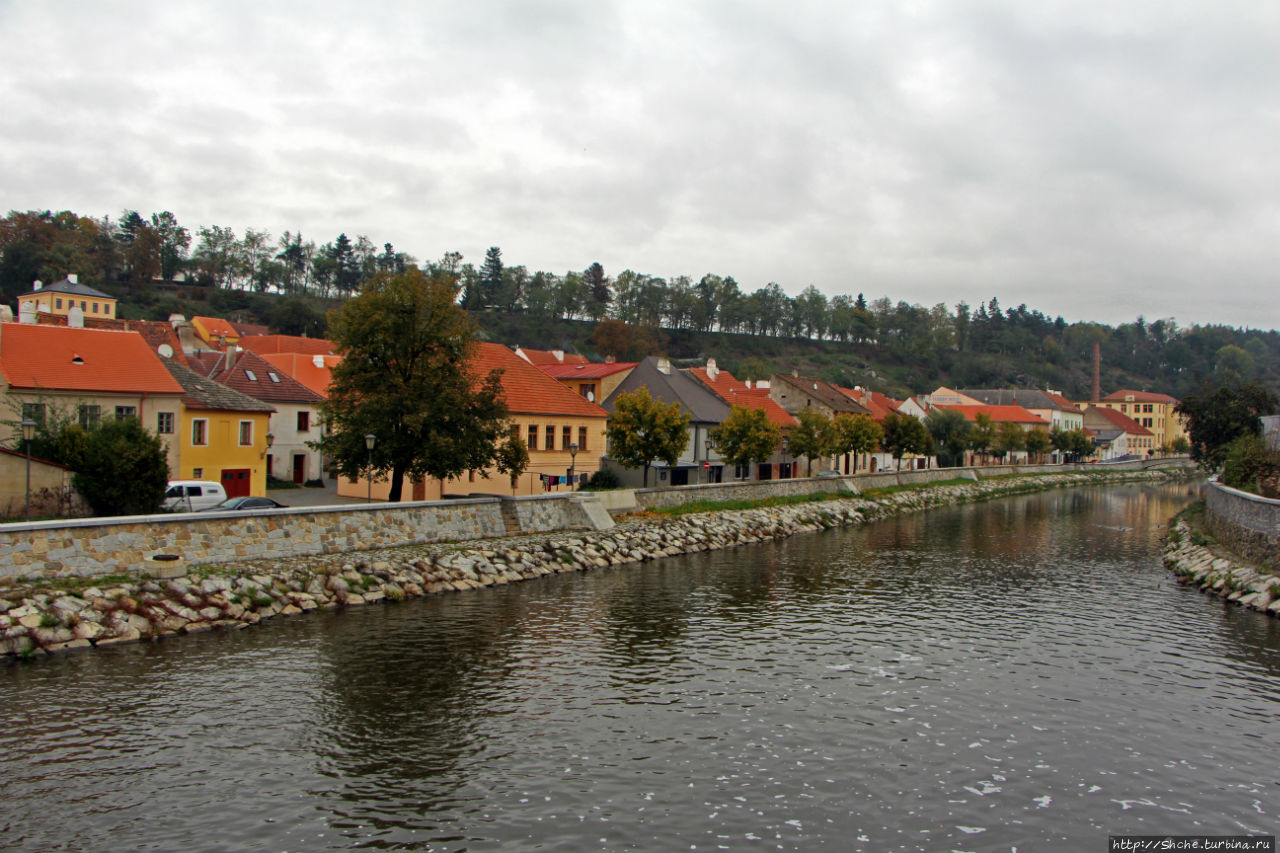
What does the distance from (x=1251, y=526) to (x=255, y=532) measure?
36.2m

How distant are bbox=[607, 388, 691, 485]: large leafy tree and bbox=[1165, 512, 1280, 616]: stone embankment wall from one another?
76.8 feet

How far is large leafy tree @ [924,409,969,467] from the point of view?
92.1 meters

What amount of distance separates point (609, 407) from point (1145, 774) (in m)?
48.6

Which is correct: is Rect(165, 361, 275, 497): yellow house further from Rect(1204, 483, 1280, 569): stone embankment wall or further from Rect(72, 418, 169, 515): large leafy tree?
Rect(1204, 483, 1280, 569): stone embankment wall

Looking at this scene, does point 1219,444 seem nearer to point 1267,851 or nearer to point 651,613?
point 651,613

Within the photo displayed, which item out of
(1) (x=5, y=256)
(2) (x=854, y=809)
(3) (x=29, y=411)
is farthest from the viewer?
(1) (x=5, y=256)

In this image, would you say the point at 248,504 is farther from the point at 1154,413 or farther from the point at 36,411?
the point at 1154,413

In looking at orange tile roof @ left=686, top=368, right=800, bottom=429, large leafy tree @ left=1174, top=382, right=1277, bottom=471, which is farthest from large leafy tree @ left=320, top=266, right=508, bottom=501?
large leafy tree @ left=1174, top=382, right=1277, bottom=471

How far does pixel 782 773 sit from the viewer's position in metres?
14.6

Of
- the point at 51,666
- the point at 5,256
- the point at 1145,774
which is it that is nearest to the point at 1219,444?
the point at 1145,774

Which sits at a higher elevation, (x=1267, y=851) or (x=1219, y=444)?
(x=1219, y=444)

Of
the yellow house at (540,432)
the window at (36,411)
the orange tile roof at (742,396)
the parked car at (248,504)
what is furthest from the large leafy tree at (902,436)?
the window at (36,411)

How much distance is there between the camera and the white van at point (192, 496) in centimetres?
3247
